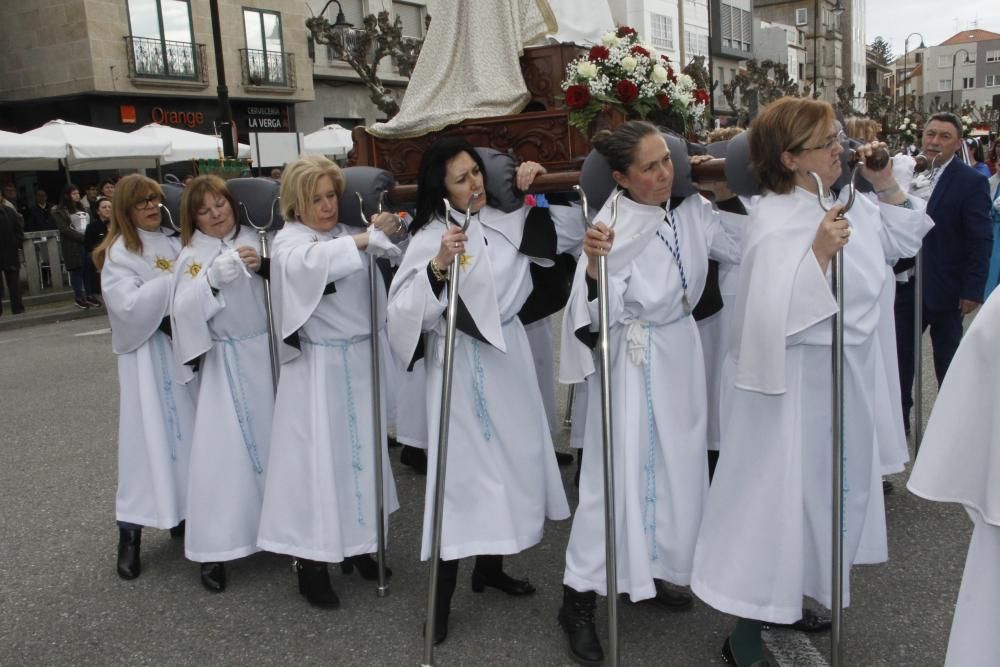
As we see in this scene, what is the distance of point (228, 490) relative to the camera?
4270 millimetres

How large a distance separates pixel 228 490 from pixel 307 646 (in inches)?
37.3

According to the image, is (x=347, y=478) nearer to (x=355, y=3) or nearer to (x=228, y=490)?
(x=228, y=490)

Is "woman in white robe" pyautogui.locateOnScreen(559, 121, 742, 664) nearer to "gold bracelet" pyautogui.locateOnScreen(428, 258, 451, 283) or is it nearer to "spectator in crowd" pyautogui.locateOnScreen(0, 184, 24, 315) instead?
"gold bracelet" pyautogui.locateOnScreen(428, 258, 451, 283)

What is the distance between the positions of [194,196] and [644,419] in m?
2.40

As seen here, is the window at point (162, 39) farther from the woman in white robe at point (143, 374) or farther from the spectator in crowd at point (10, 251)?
the woman in white robe at point (143, 374)

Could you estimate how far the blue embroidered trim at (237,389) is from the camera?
4332 mm

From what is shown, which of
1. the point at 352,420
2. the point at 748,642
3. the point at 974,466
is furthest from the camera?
the point at 352,420

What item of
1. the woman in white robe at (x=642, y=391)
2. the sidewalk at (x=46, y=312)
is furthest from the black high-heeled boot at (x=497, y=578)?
the sidewalk at (x=46, y=312)

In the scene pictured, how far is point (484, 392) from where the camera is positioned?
144 inches

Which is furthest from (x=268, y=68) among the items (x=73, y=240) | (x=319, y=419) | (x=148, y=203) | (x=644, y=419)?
(x=644, y=419)

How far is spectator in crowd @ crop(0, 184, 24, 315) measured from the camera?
45.8 ft

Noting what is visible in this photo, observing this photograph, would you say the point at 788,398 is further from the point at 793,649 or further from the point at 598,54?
the point at 598,54

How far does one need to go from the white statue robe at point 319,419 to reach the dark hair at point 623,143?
118 centimetres

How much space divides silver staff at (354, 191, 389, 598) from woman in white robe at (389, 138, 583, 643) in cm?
33
